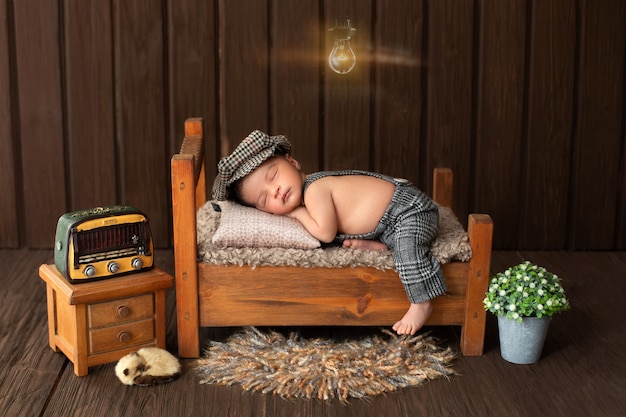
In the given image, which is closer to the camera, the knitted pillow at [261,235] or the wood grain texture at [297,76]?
the knitted pillow at [261,235]

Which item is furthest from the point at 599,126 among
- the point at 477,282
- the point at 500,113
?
the point at 477,282

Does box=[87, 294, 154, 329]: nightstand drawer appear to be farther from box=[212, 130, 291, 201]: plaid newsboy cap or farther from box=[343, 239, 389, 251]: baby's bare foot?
box=[343, 239, 389, 251]: baby's bare foot

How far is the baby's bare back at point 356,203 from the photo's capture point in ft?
9.21

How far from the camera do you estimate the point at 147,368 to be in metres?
2.57

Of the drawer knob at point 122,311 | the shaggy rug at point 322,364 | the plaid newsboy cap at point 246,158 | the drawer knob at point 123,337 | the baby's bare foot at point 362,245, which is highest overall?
the plaid newsboy cap at point 246,158

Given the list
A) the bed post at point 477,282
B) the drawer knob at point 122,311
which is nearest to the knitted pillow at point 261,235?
the drawer knob at point 122,311

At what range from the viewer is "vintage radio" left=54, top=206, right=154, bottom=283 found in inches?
102

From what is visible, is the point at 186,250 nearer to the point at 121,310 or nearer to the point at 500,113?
the point at 121,310

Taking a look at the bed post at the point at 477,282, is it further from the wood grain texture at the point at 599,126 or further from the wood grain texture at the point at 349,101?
the wood grain texture at the point at 599,126

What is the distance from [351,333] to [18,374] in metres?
1.03

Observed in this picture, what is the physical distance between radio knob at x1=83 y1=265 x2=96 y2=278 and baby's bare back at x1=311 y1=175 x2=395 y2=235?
74 cm

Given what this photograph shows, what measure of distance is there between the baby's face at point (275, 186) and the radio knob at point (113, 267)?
474 mm

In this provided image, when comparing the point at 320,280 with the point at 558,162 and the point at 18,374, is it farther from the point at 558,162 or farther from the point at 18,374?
the point at 558,162

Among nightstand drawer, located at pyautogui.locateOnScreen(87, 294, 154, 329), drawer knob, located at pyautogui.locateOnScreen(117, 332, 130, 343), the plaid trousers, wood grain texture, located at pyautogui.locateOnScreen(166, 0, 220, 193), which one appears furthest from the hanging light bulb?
drawer knob, located at pyautogui.locateOnScreen(117, 332, 130, 343)
